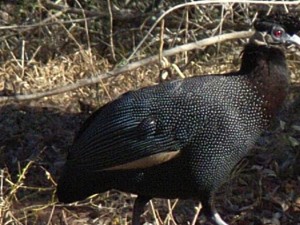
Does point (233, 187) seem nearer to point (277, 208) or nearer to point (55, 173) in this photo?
point (277, 208)

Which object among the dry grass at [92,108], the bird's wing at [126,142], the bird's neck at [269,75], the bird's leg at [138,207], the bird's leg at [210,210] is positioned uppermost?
the bird's neck at [269,75]

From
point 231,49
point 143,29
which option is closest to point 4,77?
point 143,29

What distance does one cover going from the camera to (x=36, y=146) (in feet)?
21.0

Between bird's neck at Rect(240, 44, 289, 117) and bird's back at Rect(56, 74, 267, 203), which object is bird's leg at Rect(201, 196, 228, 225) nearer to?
bird's back at Rect(56, 74, 267, 203)

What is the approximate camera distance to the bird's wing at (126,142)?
455cm

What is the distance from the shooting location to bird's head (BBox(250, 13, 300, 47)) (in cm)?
473

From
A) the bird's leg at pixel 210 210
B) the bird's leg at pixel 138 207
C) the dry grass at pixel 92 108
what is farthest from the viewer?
the dry grass at pixel 92 108

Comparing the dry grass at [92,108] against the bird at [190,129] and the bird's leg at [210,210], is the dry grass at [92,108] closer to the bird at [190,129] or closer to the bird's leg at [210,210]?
the bird's leg at [210,210]

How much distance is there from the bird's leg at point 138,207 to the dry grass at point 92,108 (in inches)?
3.2

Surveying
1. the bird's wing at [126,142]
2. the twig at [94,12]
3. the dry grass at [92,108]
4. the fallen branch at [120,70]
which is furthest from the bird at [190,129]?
the twig at [94,12]

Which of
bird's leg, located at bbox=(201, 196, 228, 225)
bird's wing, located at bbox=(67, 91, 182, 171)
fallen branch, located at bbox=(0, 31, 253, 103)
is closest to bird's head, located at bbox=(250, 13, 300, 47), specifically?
bird's wing, located at bbox=(67, 91, 182, 171)

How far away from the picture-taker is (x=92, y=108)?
6797 millimetres

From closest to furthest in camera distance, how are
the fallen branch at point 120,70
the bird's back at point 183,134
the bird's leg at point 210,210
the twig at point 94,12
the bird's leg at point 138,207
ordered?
the bird's back at point 183,134 → the bird's leg at point 210,210 → the bird's leg at point 138,207 → the fallen branch at point 120,70 → the twig at point 94,12

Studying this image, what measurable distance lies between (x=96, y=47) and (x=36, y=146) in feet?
4.67
